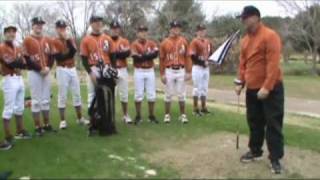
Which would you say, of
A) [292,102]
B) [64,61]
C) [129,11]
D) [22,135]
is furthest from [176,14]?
[22,135]

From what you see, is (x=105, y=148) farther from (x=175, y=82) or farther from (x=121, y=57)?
(x=175, y=82)

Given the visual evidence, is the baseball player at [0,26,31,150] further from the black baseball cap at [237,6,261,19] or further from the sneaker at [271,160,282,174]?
the sneaker at [271,160,282,174]

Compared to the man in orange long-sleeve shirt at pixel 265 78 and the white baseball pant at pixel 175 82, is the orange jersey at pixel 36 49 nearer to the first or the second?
the white baseball pant at pixel 175 82

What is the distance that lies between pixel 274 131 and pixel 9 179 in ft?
12.5

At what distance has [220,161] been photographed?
877cm

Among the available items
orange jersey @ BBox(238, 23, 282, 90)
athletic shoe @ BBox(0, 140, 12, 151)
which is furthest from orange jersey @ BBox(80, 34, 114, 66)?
orange jersey @ BBox(238, 23, 282, 90)

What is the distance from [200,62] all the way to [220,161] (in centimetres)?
527

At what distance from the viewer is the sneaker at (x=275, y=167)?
26.6ft

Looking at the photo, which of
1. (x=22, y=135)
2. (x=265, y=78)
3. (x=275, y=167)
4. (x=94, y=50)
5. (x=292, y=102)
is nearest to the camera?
(x=275, y=167)

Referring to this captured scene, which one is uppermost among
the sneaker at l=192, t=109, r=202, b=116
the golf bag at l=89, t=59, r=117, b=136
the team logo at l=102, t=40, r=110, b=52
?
the team logo at l=102, t=40, r=110, b=52

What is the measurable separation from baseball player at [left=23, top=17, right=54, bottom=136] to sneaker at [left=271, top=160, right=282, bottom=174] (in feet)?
15.6

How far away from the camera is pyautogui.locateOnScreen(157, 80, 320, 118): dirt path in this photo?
55.3 feet

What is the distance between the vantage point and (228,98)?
68.3ft

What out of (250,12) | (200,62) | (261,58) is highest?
(250,12)
